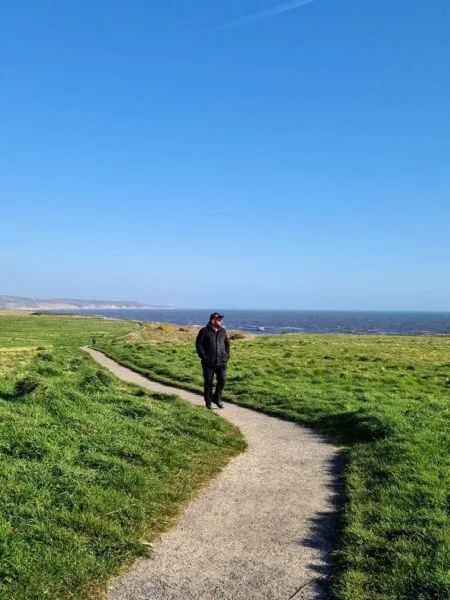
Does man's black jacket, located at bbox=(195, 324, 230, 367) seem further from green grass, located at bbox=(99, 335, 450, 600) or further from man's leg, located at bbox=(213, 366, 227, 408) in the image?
green grass, located at bbox=(99, 335, 450, 600)

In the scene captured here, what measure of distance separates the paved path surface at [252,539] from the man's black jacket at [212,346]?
5010mm

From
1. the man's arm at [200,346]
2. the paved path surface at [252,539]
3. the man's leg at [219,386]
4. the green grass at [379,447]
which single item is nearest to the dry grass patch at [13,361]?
the green grass at [379,447]

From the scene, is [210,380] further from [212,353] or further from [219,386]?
[212,353]

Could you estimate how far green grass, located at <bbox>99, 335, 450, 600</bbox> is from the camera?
5.61 meters

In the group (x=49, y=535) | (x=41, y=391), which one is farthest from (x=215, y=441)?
(x=49, y=535)

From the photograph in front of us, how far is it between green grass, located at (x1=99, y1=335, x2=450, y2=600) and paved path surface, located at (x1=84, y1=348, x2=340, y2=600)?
1.18 feet

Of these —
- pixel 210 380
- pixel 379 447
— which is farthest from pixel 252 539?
pixel 210 380

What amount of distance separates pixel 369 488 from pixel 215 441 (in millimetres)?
3788

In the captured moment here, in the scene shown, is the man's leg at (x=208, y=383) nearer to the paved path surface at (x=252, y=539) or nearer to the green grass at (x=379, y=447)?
the green grass at (x=379, y=447)

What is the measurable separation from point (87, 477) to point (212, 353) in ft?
25.7

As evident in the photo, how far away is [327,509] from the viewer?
7.66 metres

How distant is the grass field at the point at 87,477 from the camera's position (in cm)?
562

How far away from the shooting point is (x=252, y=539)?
663 centimetres

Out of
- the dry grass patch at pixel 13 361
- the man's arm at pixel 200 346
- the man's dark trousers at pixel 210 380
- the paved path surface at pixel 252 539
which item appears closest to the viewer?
the paved path surface at pixel 252 539
